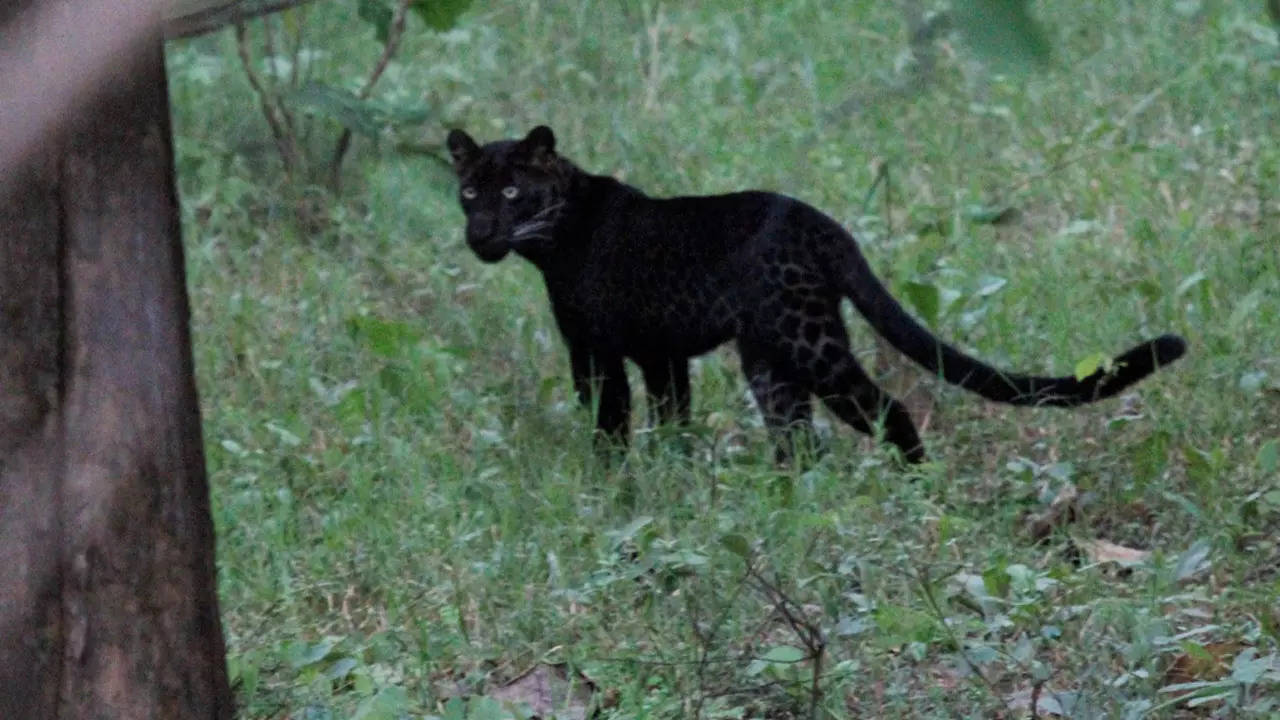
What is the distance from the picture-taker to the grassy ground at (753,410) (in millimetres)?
4047

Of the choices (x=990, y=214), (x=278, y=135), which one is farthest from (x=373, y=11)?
(x=278, y=135)

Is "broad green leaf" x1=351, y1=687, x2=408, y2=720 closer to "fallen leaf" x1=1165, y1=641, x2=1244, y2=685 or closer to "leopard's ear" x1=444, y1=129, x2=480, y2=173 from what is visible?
"fallen leaf" x1=1165, y1=641, x2=1244, y2=685

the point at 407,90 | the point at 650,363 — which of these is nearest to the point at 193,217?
the point at 407,90

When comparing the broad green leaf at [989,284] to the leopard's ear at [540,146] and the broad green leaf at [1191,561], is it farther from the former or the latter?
the broad green leaf at [1191,561]

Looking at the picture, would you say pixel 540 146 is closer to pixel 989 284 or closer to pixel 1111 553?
pixel 989 284

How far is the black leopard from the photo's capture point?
Result: 561 centimetres

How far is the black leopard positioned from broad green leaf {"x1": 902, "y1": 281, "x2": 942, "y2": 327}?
440 millimetres

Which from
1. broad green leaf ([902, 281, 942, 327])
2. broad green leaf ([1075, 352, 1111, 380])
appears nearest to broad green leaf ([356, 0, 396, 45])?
broad green leaf ([902, 281, 942, 327])

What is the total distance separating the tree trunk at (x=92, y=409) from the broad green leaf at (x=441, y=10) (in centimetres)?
103

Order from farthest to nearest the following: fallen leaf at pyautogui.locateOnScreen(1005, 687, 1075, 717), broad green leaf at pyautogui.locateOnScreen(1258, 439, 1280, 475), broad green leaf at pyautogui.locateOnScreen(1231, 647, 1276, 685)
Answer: broad green leaf at pyautogui.locateOnScreen(1258, 439, 1280, 475) → fallen leaf at pyautogui.locateOnScreen(1005, 687, 1075, 717) → broad green leaf at pyautogui.locateOnScreen(1231, 647, 1276, 685)

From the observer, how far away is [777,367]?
570 centimetres

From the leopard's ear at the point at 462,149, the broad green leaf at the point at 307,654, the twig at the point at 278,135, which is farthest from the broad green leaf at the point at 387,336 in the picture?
the broad green leaf at the point at 307,654

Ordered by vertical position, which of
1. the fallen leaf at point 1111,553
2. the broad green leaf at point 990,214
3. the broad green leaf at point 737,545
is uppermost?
the broad green leaf at point 990,214

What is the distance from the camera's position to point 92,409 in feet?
10.0
